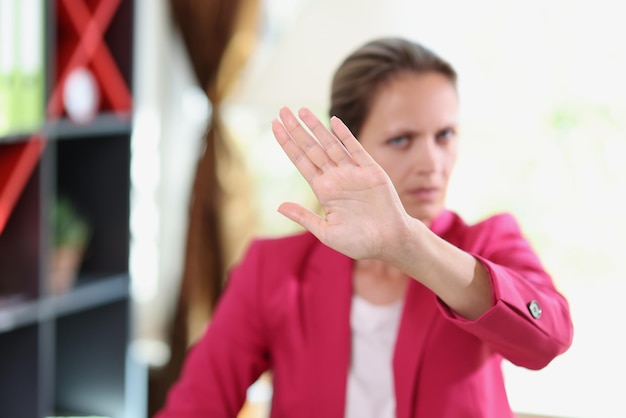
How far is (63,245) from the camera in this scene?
2.67m

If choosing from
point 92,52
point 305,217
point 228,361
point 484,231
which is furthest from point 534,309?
point 92,52

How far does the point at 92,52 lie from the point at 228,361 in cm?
141

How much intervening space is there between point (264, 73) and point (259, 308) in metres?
0.69

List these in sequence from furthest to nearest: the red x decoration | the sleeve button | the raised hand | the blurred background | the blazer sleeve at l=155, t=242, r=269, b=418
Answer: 1. the blurred background
2. the red x decoration
3. the blazer sleeve at l=155, t=242, r=269, b=418
4. the sleeve button
5. the raised hand

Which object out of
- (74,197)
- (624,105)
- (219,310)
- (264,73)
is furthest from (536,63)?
(219,310)

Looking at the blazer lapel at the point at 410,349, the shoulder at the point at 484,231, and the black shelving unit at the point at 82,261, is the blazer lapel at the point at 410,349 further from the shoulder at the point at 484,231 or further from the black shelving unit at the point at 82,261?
the black shelving unit at the point at 82,261

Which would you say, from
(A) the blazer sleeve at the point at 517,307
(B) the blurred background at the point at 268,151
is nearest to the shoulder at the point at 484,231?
(A) the blazer sleeve at the point at 517,307

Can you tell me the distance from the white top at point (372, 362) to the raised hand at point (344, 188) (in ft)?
1.25

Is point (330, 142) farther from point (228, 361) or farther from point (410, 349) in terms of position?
point (228, 361)

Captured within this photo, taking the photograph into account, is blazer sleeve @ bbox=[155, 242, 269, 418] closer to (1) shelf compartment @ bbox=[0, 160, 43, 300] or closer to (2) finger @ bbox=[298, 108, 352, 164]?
→ (2) finger @ bbox=[298, 108, 352, 164]

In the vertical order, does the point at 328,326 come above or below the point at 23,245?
below

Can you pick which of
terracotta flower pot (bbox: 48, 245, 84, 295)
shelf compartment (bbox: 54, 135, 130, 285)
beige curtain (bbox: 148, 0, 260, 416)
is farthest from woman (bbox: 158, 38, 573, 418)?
beige curtain (bbox: 148, 0, 260, 416)

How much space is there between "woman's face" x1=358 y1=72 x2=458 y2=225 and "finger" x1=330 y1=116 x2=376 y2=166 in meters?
0.18

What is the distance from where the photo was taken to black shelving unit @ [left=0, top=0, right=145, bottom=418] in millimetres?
2502
